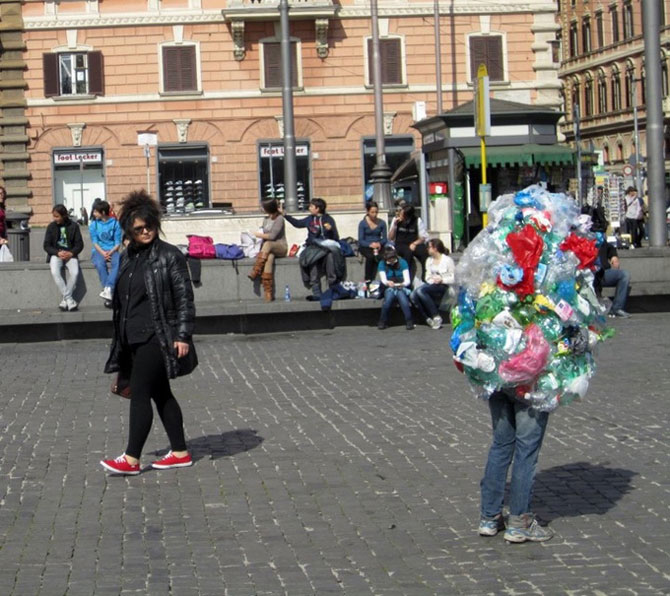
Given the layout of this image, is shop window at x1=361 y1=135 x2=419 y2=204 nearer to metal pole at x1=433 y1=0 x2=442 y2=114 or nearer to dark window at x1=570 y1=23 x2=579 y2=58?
metal pole at x1=433 y1=0 x2=442 y2=114

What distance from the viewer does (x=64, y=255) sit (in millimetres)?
19688

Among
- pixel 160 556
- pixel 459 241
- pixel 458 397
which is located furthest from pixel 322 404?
pixel 459 241

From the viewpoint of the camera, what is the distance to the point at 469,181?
30.9 metres

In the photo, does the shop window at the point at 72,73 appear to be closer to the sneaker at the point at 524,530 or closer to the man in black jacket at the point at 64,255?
the man in black jacket at the point at 64,255

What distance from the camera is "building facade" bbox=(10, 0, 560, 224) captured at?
45.0m

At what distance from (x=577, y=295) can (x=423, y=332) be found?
11.7m

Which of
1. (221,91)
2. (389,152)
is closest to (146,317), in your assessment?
(389,152)

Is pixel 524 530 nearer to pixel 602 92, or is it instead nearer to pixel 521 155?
pixel 521 155

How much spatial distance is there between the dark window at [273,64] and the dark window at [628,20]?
41.3 m

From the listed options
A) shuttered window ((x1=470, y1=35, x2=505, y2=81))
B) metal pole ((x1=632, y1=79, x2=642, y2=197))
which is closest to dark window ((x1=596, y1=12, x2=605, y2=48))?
metal pole ((x1=632, y1=79, x2=642, y2=197))

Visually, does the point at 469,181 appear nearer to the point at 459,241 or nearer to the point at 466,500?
the point at 459,241

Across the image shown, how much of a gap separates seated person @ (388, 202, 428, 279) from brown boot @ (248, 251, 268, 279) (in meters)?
1.97

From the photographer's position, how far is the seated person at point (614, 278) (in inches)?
786

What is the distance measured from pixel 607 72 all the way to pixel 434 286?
7036 cm
